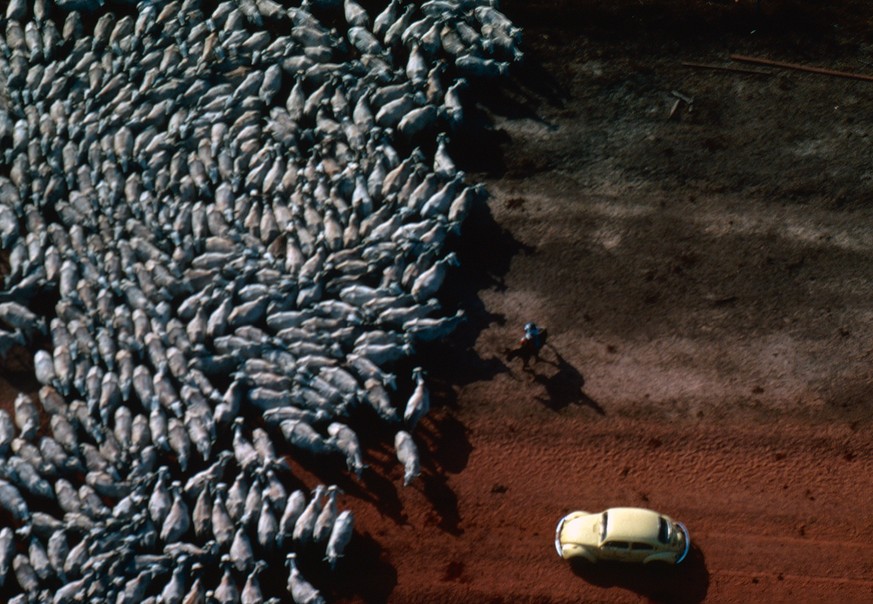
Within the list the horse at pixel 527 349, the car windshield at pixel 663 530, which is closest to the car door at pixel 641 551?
the car windshield at pixel 663 530

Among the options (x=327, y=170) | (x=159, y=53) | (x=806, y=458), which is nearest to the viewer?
(x=806, y=458)

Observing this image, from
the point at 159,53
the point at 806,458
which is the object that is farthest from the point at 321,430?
the point at 159,53

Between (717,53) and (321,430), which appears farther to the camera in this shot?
(717,53)

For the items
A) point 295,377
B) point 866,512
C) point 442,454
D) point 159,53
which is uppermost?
point 159,53

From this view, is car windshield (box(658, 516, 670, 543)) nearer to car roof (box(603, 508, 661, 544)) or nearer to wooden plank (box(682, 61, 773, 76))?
car roof (box(603, 508, 661, 544))

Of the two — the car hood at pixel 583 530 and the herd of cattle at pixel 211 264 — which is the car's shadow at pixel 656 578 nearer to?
the car hood at pixel 583 530

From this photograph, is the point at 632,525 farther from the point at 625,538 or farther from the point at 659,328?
the point at 659,328

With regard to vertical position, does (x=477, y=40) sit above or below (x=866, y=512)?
above

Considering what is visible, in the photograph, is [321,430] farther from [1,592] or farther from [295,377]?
[1,592]
